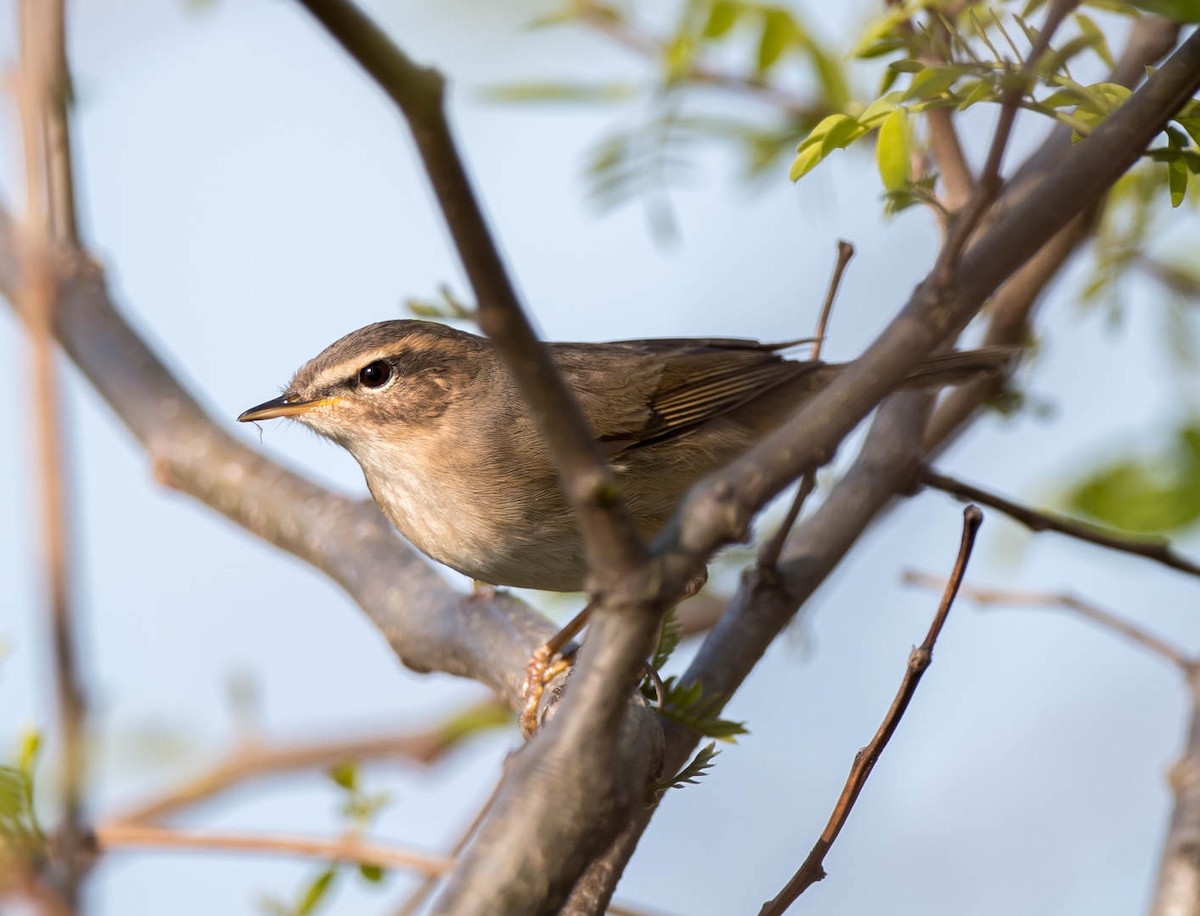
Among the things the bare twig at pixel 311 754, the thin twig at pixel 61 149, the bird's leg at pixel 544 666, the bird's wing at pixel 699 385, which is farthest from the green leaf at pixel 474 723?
the thin twig at pixel 61 149

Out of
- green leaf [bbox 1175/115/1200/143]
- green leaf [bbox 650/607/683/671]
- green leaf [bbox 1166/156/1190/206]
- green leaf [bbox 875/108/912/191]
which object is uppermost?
green leaf [bbox 1166/156/1190/206]

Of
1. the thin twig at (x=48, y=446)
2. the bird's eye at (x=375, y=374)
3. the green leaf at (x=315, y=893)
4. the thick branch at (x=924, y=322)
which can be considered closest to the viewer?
the thin twig at (x=48, y=446)

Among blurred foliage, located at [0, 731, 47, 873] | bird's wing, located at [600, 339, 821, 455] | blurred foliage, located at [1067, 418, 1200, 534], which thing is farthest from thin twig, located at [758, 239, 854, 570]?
blurred foliage, located at [0, 731, 47, 873]

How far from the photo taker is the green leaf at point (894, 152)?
2.25m

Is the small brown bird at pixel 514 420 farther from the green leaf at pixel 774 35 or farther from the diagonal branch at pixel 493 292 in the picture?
the diagonal branch at pixel 493 292

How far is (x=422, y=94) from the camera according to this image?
1345mm

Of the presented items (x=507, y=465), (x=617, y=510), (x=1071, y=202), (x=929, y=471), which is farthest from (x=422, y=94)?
(x=507, y=465)

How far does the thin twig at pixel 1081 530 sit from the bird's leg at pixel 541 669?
1.03m

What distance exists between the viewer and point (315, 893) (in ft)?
10.1

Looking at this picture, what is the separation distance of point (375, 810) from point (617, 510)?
190 centimetres

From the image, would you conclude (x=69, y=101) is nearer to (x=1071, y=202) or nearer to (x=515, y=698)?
(x=515, y=698)

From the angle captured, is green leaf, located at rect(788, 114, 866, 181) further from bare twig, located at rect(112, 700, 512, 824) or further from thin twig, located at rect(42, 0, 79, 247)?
bare twig, located at rect(112, 700, 512, 824)

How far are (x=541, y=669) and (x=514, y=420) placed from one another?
1.30 meters

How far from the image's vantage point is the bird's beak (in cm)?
443
